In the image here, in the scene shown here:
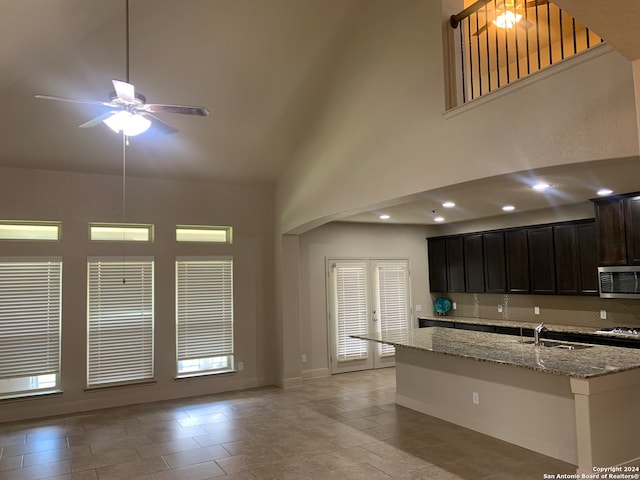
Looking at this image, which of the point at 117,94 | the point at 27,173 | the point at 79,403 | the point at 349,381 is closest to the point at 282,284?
the point at 349,381

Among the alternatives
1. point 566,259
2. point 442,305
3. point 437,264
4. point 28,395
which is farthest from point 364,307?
point 28,395

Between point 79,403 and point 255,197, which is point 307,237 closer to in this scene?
point 255,197

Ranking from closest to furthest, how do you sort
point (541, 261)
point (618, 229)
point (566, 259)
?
point (618, 229) → point (566, 259) → point (541, 261)

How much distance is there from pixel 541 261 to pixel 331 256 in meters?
3.42

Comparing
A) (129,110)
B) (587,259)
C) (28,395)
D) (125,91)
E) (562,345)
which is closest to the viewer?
(125,91)

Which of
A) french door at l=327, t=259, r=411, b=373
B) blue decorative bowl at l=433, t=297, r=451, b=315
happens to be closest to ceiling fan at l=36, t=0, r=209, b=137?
french door at l=327, t=259, r=411, b=373

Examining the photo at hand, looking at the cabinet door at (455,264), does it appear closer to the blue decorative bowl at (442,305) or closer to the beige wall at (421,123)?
the blue decorative bowl at (442,305)

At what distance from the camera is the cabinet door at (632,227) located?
550 cm

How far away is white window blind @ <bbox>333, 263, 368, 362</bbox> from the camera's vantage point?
8323mm

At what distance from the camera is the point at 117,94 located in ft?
11.0

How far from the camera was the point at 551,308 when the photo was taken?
23.8 feet

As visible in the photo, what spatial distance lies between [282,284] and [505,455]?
13.5 ft

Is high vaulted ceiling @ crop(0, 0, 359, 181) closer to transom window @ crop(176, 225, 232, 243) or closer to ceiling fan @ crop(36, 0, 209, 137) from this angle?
transom window @ crop(176, 225, 232, 243)

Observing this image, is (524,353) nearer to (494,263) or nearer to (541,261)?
(541,261)
